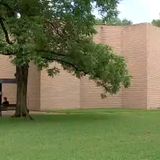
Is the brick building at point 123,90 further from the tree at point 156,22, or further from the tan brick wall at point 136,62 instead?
the tree at point 156,22

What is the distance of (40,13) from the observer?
90.5 feet

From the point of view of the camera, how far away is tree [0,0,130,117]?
2581 cm

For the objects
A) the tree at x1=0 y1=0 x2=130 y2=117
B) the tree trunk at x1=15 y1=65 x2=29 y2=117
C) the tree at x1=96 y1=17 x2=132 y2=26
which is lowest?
the tree trunk at x1=15 y1=65 x2=29 y2=117

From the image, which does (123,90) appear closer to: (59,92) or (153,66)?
(153,66)

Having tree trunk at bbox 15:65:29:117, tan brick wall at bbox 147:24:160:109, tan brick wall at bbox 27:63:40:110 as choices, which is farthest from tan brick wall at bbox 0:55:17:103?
tree trunk at bbox 15:65:29:117

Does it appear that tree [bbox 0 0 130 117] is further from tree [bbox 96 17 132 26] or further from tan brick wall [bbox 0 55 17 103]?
tan brick wall [bbox 0 55 17 103]

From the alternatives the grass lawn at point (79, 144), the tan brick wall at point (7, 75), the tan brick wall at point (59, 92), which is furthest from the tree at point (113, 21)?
the grass lawn at point (79, 144)

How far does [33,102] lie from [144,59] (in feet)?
33.2

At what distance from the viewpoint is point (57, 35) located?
28.5m

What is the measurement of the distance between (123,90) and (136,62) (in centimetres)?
290

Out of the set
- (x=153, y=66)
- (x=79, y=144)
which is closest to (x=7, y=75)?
(x=153, y=66)

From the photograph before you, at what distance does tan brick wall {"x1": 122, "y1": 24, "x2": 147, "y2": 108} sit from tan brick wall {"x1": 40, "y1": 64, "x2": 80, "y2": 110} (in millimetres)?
Answer: 4833

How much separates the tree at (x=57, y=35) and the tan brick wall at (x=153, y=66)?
18157 mm

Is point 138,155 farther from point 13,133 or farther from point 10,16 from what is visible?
point 10,16
